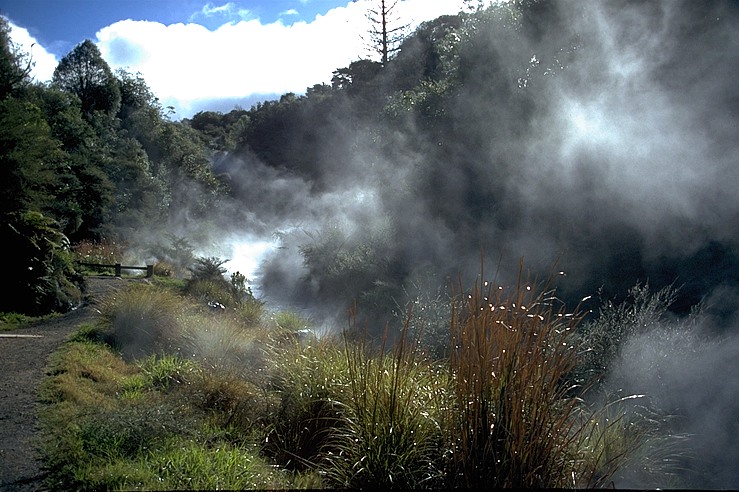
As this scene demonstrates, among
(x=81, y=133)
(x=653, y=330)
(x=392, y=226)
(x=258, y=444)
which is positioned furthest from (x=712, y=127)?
(x=81, y=133)

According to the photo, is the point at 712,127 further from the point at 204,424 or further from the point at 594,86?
the point at 204,424

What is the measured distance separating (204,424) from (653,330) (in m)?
6.78

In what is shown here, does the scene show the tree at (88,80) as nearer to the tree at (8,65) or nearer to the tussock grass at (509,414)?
the tree at (8,65)

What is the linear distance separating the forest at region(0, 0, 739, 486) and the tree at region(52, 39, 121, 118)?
13085mm

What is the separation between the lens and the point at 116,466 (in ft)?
15.1

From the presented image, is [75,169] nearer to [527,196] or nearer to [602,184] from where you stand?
[527,196]

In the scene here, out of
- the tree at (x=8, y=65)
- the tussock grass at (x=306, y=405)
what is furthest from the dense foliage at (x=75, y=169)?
the tussock grass at (x=306, y=405)

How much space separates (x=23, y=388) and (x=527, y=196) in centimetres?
1288

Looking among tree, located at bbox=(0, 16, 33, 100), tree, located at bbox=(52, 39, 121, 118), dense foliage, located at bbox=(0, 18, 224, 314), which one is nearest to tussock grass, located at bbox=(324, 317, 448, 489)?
dense foliage, located at bbox=(0, 18, 224, 314)

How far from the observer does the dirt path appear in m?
4.85

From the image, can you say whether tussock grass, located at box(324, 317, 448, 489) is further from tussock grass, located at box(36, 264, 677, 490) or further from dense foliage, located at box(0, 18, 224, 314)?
dense foliage, located at box(0, 18, 224, 314)

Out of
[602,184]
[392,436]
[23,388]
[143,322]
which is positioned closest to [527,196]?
[602,184]

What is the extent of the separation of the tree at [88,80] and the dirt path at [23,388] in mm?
33130

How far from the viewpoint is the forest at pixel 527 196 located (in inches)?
493
